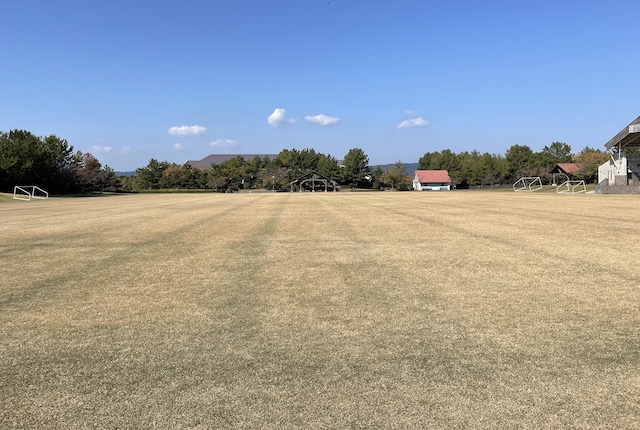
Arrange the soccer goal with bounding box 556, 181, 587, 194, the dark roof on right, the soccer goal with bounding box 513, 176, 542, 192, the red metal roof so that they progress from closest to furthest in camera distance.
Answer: the dark roof on right < the soccer goal with bounding box 556, 181, 587, 194 < the soccer goal with bounding box 513, 176, 542, 192 < the red metal roof

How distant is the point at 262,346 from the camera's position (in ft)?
15.8

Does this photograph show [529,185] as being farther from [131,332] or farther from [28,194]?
[131,332]

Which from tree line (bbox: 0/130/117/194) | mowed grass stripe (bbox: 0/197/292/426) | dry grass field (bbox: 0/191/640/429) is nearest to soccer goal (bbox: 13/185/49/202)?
tree line (bbox: 0/130/117/194)

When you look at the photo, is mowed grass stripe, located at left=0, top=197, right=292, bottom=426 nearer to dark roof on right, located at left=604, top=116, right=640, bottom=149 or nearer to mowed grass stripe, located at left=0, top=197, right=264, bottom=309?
mowed grass stripe, located at left=0, top=197, right=264, bottom=309

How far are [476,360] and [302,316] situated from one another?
2.35 m

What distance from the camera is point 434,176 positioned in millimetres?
125875

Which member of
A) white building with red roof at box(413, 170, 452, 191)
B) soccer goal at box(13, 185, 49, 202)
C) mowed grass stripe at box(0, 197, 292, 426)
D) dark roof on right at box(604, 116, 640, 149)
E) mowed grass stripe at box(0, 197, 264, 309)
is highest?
dark roof on right at box(604, 116, 640, 149)

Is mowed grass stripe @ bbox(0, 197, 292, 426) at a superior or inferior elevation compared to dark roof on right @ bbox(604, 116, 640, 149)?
inferior

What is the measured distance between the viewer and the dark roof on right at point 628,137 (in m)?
44.8

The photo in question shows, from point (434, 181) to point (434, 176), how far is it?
2516mm

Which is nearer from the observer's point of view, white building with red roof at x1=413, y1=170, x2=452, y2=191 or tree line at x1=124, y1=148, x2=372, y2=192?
tree line at x1=124, y1=148, x2=372, y2=192

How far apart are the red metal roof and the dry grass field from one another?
117380 mm

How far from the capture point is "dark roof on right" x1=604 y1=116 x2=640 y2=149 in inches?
1764

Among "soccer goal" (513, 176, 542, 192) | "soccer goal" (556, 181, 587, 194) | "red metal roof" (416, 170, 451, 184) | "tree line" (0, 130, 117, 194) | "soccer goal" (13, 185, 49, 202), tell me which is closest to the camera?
"soccer goal" (13, 185, 49, 202)
